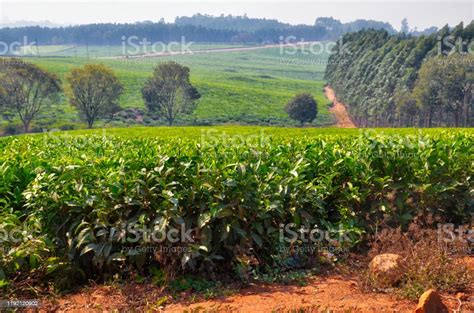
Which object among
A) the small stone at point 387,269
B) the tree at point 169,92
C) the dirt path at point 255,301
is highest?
the small stone at point 387,269

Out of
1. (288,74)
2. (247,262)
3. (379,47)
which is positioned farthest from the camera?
(288,74)

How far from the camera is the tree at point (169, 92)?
251 ft

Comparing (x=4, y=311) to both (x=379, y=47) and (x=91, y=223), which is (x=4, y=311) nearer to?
(x=91, y=223)

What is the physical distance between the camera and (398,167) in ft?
19.3

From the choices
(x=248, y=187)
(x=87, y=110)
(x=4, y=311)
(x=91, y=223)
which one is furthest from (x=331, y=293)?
(x=87, y=110)

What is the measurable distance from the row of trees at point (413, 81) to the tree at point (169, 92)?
29.3 metres

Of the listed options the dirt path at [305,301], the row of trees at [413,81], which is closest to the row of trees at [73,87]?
the row of trees at [413,81]

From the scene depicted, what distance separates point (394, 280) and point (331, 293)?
642 mm

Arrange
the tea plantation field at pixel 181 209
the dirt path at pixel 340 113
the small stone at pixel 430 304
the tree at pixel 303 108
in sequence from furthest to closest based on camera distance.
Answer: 1. the dirt path at pixel 340 113
2. the tree at pixel 303 108
3. the tea plantation field at pixel 181 209
4. the small stone at pixel 430 304

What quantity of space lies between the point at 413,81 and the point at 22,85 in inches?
2260

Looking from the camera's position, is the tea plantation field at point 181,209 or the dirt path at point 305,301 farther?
the tea plantation field at point 181,209

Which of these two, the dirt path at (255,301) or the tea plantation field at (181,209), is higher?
the tea plantation field at (181,209)

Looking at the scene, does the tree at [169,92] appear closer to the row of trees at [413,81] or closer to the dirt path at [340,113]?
the dirt path at [340,113]

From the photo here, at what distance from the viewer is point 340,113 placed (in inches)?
3494
